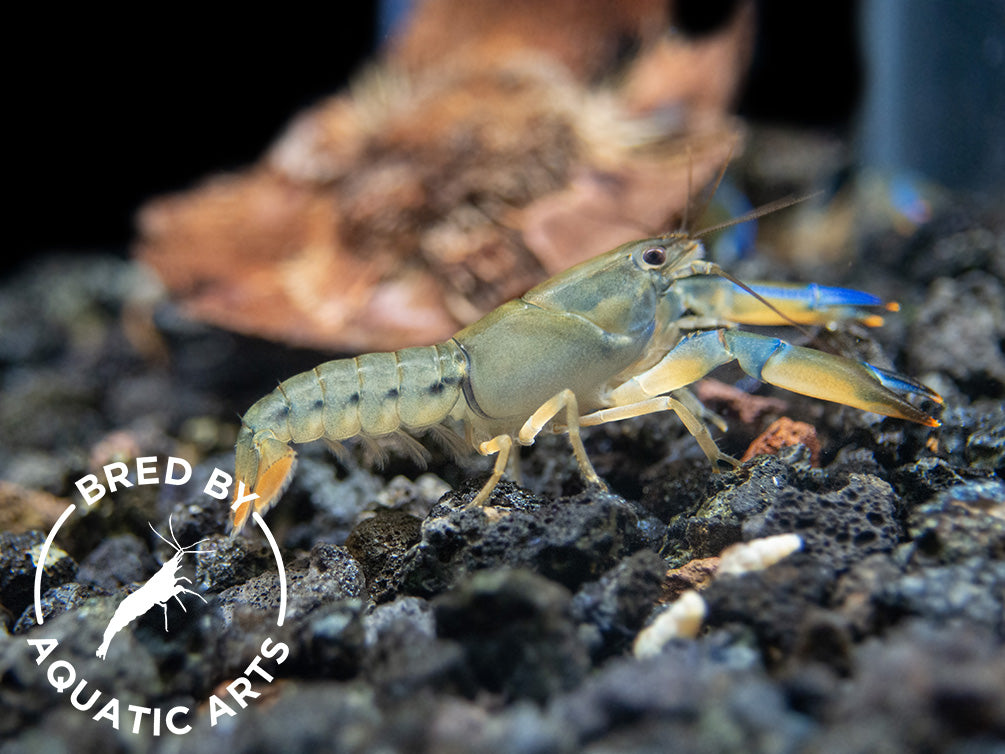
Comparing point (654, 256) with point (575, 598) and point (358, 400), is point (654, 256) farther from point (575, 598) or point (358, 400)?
point (575, 598)

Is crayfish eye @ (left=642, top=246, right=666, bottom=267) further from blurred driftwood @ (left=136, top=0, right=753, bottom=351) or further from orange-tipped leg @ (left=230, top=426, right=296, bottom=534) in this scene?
orange-tipped leg @ (left=230, top=426, right=296, bottom=534)

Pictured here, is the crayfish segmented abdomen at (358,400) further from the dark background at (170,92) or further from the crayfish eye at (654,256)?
the dark background at (170,92)

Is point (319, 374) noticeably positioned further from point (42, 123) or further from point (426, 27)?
point (42, 123)

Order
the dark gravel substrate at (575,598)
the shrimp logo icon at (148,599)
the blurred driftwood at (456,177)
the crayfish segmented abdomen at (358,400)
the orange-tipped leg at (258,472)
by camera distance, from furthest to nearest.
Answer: the blurred driftwood at (456,177) → the crayfish segmented abdomen at (358,400) → the orange-tipped leg at (258,472) → the shrimp logo icon at (148,599) → the dark gravel substrate at (575,598)

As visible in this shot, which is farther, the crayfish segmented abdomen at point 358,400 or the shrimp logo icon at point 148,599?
the crayfish segmented abdomen at point 358,400

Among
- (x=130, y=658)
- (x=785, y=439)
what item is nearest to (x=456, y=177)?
(x=785, y=439)

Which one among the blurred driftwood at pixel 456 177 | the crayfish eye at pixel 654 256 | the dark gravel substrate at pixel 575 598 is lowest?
the dark gravel substrate at pixel 575 598

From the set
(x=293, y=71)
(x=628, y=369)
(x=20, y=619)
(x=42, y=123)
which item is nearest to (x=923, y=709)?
(x=628, y=369)

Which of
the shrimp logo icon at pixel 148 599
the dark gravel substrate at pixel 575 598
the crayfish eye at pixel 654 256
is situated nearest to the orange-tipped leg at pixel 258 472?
the dark gravel substrate at pixel 575 598
